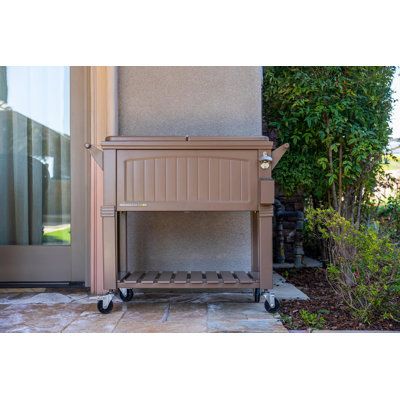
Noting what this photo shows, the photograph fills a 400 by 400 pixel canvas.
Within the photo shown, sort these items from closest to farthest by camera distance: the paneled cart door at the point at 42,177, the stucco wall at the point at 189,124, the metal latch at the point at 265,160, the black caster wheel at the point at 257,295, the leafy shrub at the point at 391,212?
1. the metal latch at the point at 265,160
2. the black caster wheel at the point at 257,295
3. the stucco wall at the point at 189,124
4. the paneled cart door at the point at 42,177
5. the leafy shrub at the point at 391,212

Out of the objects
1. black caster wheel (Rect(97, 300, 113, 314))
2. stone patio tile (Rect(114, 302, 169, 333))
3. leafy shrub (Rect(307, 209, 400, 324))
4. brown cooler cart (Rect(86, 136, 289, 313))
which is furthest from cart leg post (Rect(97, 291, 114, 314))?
leafy shrub (Rect(307, 209, 400, 324))

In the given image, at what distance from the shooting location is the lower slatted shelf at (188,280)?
8.68ft

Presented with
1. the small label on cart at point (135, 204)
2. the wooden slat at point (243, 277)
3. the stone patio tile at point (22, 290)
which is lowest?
the stone patio tile at point (22, 290)

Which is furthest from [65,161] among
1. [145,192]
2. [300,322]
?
A: [300,322]

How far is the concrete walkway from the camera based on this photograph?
241 centimetres

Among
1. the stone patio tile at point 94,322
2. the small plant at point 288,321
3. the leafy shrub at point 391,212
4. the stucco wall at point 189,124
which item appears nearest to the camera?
the stone patio tile at point 94,322

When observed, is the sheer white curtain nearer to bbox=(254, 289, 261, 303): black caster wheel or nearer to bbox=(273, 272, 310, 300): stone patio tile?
bbox=(254, 289, 261, 303): black caster wheel

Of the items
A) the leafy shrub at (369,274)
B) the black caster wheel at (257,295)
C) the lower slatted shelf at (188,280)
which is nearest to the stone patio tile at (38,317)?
the lower slatted shelf at (188,280)

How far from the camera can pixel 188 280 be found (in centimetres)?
267

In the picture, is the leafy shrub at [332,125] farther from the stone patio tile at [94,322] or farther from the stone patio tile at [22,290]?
the stone patio tile at [22,290]

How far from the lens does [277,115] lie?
3.77 metres

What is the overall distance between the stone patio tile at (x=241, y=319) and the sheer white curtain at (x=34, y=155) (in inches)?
58.0
